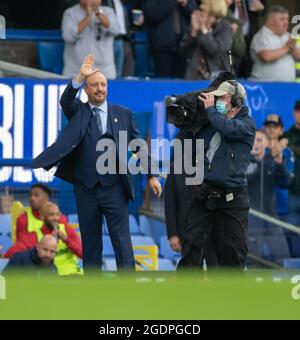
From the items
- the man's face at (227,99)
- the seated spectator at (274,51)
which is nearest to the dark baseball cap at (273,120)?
the seated spectator at (274,51)

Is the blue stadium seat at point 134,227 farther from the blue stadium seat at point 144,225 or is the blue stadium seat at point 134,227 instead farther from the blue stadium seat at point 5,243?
the blue stadium seat at point 5,243

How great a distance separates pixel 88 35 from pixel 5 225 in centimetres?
275

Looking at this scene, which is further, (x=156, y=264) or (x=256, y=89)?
(x=256, y=89)

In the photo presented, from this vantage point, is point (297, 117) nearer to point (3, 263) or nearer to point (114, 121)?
point (3, 263)

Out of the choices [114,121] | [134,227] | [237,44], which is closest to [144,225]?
[134,227]

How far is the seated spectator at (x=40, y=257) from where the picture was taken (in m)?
14.4

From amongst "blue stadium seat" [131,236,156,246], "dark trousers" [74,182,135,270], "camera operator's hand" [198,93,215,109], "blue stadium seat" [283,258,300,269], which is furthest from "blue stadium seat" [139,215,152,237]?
"camera operator's hand" [198,93,215,109]

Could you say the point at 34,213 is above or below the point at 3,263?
above

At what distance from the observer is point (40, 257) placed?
47.3 ft

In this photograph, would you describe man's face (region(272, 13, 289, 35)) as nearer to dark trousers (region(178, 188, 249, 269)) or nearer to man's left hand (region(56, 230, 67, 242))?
man's left hand (region(56, 230, 67, 242))

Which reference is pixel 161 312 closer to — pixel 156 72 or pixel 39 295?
pixel 39 295

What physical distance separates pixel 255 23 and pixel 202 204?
675 centimetres

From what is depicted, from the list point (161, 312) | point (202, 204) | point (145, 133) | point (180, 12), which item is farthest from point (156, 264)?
point (161, 312)

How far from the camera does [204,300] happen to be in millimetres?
10641
